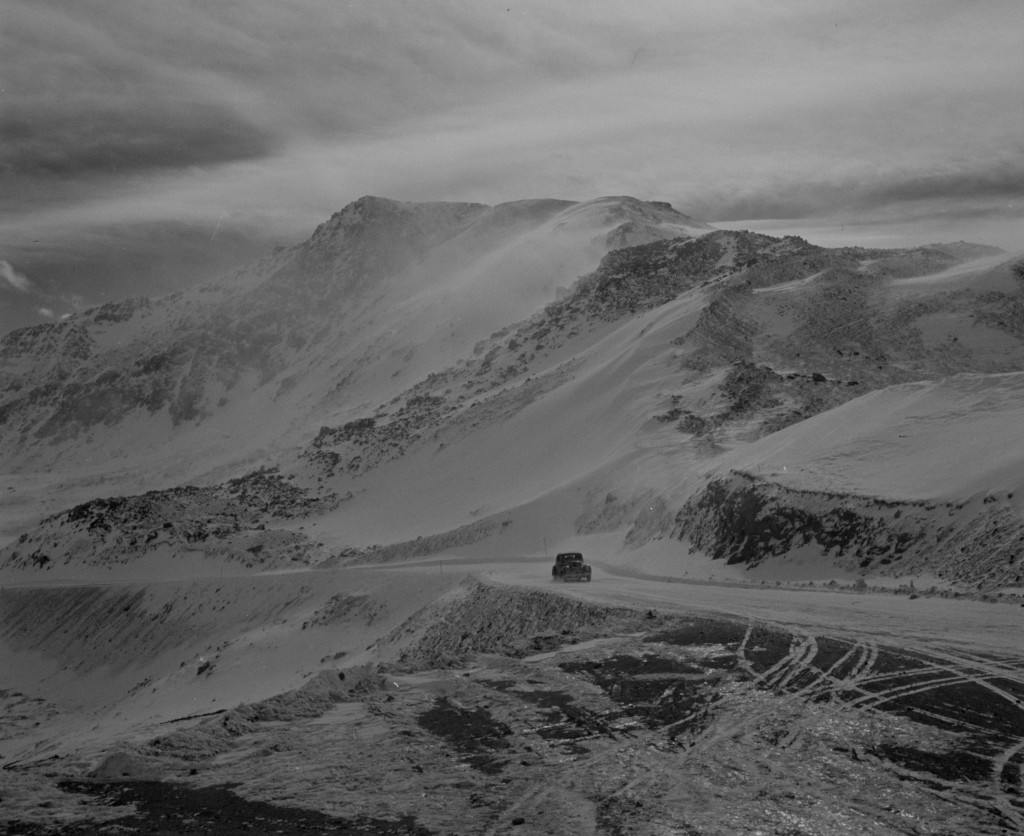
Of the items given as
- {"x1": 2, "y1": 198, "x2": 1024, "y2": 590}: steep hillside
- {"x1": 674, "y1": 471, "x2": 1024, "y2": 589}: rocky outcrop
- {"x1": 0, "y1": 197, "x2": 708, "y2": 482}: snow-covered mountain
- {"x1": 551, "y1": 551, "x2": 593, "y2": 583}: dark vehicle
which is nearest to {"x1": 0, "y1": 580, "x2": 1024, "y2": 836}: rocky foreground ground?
{"x1": 674, "y1": 471, "x2": 1024, "y2": 589}: rocky outcrop

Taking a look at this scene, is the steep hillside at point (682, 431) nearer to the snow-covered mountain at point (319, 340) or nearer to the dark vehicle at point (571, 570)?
the snow-covered mountain at point (319, 340)

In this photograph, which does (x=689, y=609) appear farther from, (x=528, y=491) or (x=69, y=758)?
(x=528, y=491)

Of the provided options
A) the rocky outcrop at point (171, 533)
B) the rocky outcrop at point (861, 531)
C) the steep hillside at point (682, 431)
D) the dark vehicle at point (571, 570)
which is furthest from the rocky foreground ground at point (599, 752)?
the rocky outcrop at point (171, 533)

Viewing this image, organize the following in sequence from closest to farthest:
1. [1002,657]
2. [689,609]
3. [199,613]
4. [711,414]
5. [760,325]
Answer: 1. [1002,657]
2. [689,609]
3. [199,613]
4. [711,414]
5. [760,325]

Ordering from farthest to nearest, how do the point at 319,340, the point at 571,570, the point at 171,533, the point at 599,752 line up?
the point at 319,340 < the point at 171,533 < the point at 571,570 < the point at 599,752

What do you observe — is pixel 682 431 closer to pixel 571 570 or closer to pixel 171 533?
pixel 571 570

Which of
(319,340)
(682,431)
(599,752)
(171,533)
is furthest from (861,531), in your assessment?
(319,340)

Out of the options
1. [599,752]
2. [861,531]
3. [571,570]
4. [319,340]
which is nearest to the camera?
[599,752]

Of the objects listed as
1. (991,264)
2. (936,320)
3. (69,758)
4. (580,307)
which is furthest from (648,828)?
(580,307)
